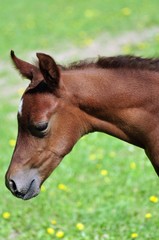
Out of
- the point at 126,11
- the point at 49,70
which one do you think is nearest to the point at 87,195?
the point at 49,70

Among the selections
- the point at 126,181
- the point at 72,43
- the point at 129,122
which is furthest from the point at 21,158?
the point at 72,43

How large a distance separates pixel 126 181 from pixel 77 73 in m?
2.68

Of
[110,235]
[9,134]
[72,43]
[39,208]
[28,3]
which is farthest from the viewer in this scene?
[28,3]

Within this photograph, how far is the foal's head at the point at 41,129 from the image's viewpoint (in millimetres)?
3768

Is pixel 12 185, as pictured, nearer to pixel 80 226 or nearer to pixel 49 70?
pixel 49 70

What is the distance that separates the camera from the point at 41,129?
3777 millimetres

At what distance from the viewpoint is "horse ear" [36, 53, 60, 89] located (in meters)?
3.59

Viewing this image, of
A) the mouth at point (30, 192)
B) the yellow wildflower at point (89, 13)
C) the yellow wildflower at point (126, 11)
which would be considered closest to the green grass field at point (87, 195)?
the mouth at point (30, 192)

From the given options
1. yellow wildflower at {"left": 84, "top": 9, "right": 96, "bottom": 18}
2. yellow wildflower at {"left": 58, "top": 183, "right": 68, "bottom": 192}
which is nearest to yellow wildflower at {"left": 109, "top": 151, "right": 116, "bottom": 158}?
yellow wildflower at {"left": 58, "top": 183, "right": 68, "bottom": 192}

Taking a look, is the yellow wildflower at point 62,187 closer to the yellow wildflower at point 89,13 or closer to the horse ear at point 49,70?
the horse ear at point 49,70

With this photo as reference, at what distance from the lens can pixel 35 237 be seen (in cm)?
537

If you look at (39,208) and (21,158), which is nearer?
(21,158)

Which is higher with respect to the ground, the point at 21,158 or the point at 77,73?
the point at 77,73

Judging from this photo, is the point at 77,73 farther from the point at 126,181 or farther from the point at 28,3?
the point at 28,3
